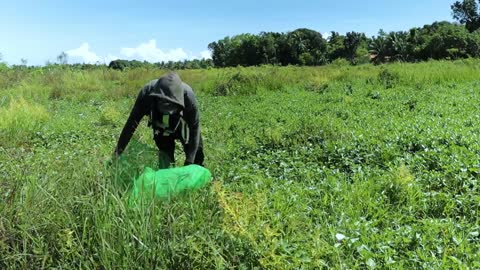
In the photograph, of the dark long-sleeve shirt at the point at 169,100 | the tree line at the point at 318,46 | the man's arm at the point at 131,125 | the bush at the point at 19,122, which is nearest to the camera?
the dark long-sleeve shirt at the point at 169,100

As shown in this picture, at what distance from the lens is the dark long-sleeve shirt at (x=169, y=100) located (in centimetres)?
333

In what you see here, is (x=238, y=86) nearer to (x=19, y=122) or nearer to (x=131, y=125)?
(x=19, y=122)

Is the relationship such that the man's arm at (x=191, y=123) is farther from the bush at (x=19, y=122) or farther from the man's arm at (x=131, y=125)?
the bush at (x=19, y=122)

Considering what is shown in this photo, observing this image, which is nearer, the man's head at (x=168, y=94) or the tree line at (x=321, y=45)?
the man's head at (x=168, y=94)

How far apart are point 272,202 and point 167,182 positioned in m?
1.03

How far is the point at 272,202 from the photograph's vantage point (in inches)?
146

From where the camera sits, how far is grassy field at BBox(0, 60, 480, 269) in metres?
2.69

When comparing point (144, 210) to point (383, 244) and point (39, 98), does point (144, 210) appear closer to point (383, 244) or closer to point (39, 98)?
point (383, 244)

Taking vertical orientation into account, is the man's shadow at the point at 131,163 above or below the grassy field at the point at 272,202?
above

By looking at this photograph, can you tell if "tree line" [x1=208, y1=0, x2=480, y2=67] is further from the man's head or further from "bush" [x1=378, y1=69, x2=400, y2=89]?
the man's head

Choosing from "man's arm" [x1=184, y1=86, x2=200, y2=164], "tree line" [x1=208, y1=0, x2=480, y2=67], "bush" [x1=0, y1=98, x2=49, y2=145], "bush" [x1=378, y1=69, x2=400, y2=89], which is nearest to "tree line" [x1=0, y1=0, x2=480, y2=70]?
"tree line" [x1=208, y1=0, x2=480, y2=67]

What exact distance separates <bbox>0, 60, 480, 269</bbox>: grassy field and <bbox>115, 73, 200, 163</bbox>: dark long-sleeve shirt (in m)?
0.20

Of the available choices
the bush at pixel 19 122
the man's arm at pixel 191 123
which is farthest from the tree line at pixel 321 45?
the man's arm at pixel 191 123

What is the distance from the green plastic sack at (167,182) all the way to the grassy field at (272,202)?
0.23 ft
